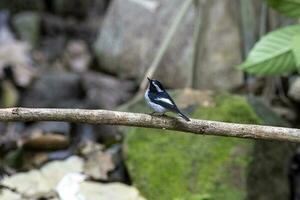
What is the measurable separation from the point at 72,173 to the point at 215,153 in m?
0.89

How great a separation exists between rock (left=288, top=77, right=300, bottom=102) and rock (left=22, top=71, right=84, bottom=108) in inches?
66.2

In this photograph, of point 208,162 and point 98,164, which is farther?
point 98,164

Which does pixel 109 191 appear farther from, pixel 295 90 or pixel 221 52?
pixel 221 52

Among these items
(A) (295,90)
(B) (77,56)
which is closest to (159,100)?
(A) (295,90)

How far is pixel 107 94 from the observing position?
16.2ft

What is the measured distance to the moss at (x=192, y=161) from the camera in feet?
11.2

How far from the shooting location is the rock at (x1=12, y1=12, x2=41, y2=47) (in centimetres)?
589

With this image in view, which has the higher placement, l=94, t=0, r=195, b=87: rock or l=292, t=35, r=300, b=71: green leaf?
l=94, t=0, r=195, b=87: rock

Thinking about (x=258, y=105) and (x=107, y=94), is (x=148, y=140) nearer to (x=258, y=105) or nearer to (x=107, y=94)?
(x=258, y=105)

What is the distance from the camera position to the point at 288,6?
3191 millimetres

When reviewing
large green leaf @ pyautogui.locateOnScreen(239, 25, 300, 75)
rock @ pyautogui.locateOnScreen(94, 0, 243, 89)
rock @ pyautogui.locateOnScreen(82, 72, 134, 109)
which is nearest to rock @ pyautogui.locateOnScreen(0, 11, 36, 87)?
rock @ pyautogui.locateOnScreen(82, 72, 134, 109)

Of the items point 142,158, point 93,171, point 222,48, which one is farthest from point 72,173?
point 222,48

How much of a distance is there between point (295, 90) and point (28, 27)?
2965 millimetres

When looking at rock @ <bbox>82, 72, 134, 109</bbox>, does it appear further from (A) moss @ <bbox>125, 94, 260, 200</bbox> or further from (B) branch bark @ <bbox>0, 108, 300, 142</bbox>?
(B) branch bark @ <bbox>0, 108, 300, 142</bbox>
